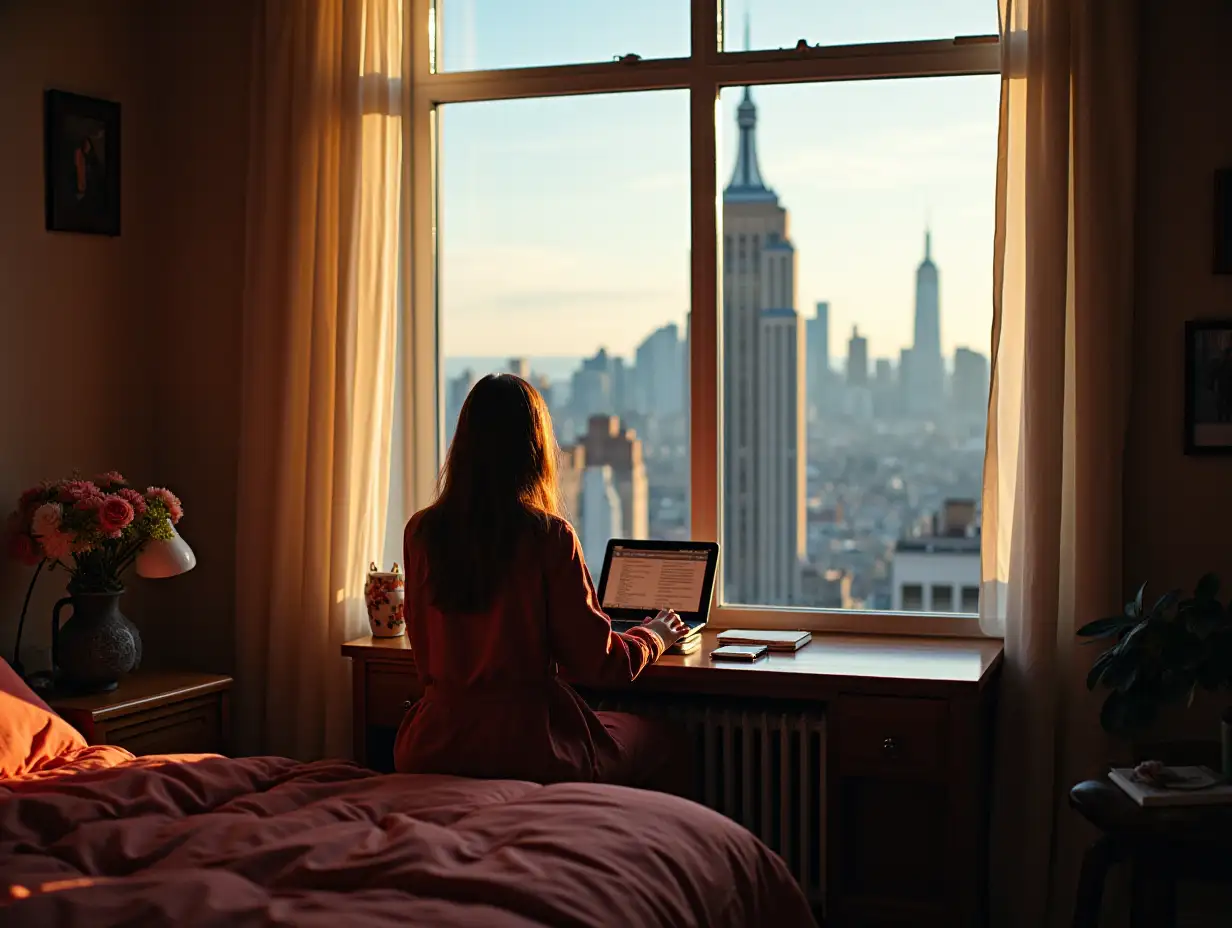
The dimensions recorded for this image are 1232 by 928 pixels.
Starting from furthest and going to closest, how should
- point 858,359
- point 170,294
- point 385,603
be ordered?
1. point 170,294
2. point 858,359
3. point 385,603

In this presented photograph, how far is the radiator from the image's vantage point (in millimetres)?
3127

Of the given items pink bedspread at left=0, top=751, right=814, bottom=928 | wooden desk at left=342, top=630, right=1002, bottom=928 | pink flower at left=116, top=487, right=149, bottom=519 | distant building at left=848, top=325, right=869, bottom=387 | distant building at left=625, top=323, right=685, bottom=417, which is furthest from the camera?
distant building at left=625, top=323, right=685, bottom=417

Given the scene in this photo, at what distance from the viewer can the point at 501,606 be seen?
2.62 meters

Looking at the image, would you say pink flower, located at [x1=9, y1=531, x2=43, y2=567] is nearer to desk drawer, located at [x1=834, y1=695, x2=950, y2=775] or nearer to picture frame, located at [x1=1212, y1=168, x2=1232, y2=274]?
desk drawer, located at [x1=834, y1=695, x2=950, y2=775]

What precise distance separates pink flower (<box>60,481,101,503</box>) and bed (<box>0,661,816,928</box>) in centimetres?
84

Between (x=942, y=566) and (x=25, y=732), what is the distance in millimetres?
2206

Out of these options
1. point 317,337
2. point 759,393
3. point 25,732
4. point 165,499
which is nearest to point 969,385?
point 759,393

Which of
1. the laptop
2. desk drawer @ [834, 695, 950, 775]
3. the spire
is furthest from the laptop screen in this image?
the spire

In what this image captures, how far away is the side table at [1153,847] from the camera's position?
2.23 metres

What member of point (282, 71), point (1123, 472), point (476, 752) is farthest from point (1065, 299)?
point (282, 71)

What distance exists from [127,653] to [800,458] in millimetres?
1794

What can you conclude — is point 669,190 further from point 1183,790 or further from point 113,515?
point 1183,790

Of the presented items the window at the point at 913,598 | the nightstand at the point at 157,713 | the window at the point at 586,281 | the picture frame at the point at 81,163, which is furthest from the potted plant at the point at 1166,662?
the picture frame at the point at 81,163

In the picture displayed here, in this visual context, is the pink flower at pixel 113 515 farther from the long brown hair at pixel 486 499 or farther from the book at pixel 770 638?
the book at pixel 770 638
